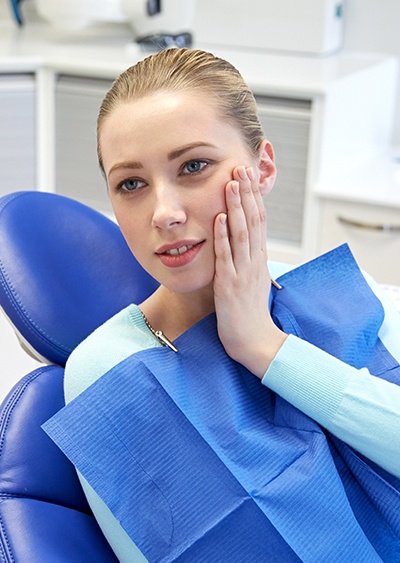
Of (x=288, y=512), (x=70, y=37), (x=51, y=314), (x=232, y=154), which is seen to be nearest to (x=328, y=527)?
(x=288, y=512)

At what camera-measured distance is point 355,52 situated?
2.94 m

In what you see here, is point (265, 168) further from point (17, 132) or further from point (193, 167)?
point (17, 132)

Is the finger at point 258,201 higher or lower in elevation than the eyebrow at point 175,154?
lower

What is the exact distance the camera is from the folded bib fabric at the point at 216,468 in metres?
0.94

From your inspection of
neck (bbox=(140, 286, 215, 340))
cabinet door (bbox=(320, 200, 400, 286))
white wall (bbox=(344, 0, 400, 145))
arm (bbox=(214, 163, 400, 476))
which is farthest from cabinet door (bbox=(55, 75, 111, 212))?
arm (bbox=(214, 163, 400, 476))

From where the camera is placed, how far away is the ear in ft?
3.63

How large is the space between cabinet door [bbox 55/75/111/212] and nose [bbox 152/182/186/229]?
1691 millimetres

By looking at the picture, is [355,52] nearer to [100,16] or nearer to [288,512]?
[100,16]

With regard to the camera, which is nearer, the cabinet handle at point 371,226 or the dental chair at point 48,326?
the dental chair at point 48,326

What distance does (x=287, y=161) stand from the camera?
2.44m

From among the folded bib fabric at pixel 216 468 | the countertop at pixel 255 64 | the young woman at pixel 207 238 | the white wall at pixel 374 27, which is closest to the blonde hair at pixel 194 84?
the young woman at pixel 207 238

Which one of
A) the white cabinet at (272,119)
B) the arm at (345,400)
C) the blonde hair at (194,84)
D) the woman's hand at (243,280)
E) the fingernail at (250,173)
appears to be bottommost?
the white cabinet at (272,119)

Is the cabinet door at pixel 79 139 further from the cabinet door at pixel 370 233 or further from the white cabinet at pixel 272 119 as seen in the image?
the cabinet door at pixel 370 233

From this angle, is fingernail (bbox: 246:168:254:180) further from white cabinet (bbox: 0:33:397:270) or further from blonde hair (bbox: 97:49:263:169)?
white cabinet (bbox: 0:33:397:270)
